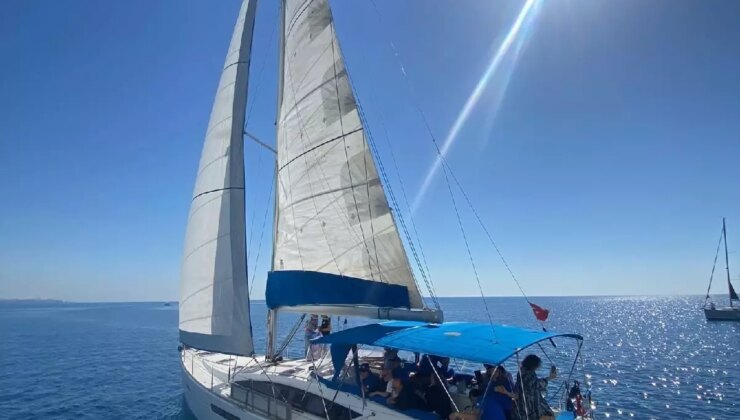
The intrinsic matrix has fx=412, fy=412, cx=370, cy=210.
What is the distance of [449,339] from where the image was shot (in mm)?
8805

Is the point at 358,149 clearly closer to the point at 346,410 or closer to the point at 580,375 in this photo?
the point at 346,410

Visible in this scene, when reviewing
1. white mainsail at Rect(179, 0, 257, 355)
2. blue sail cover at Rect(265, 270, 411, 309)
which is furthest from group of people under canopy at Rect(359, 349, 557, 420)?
white mainsail at Rect(179, 0, 257, 355)

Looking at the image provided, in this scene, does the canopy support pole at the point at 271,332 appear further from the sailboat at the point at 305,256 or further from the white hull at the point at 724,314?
the white hull at the point at 724,314

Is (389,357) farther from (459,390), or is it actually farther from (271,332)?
(271,332)

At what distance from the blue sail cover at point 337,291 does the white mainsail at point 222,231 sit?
73.1 inches

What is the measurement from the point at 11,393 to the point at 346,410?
2411 centimetres

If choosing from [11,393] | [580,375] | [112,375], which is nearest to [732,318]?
[580,375]

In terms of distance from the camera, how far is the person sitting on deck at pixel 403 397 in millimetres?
8867

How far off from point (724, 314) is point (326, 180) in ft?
294

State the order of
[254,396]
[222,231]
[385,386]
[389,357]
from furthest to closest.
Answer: [222,231]
[254,396]
[389,357]
[385,386]

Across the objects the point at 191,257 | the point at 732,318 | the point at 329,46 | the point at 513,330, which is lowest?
the point at 732,318

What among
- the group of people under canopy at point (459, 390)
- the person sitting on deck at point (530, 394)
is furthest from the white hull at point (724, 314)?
the person sitting on deck at point (530, 394)

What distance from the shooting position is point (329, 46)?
1311 cm

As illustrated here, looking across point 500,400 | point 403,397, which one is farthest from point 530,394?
point 403,397
